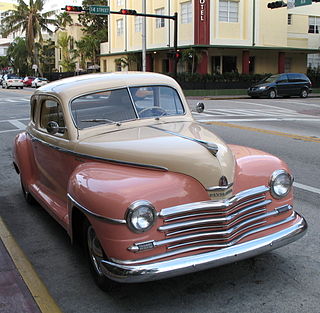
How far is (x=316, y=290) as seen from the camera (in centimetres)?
366

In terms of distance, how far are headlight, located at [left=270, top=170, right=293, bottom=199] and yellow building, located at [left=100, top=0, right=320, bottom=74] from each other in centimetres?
2917

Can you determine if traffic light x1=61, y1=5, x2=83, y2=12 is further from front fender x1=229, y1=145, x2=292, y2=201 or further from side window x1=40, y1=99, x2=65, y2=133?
front fender x1=229, y1=145, x2=292, y2=201

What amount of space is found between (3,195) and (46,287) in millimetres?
3310

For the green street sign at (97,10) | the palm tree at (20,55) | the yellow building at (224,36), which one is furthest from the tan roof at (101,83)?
the palm tree at (20,55)

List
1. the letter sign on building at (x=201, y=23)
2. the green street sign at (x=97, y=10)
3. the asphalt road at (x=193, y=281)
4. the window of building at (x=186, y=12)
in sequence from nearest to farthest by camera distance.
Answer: the asphalt road at (x=193, y=281) < the green street sign at (x=97, y=10) < the letter sign on building at (x=201, y=23) < the window of building at (x=186, y=12)

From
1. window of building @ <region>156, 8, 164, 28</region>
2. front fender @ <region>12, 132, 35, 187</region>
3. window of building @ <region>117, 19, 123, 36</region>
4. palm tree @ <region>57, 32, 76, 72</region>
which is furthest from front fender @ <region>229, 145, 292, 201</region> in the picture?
palm tree @ <region>57, 32, 76, 72</region>

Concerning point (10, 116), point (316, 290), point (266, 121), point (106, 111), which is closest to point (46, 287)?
point (106, 111)

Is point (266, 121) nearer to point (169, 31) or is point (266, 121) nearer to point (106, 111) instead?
point (106, 111)

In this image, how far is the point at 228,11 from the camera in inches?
1346

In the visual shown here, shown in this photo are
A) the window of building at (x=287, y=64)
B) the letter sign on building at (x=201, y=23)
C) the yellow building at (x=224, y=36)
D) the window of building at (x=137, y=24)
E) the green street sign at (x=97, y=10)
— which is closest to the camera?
the green street sign at (x=97, y=10)

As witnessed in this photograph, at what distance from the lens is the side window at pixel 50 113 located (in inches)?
191

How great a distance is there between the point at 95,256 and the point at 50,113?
6.95 feet

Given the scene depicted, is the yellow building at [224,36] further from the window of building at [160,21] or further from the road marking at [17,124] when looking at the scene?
the road marking at [17,124]

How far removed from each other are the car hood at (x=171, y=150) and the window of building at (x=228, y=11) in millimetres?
31384
